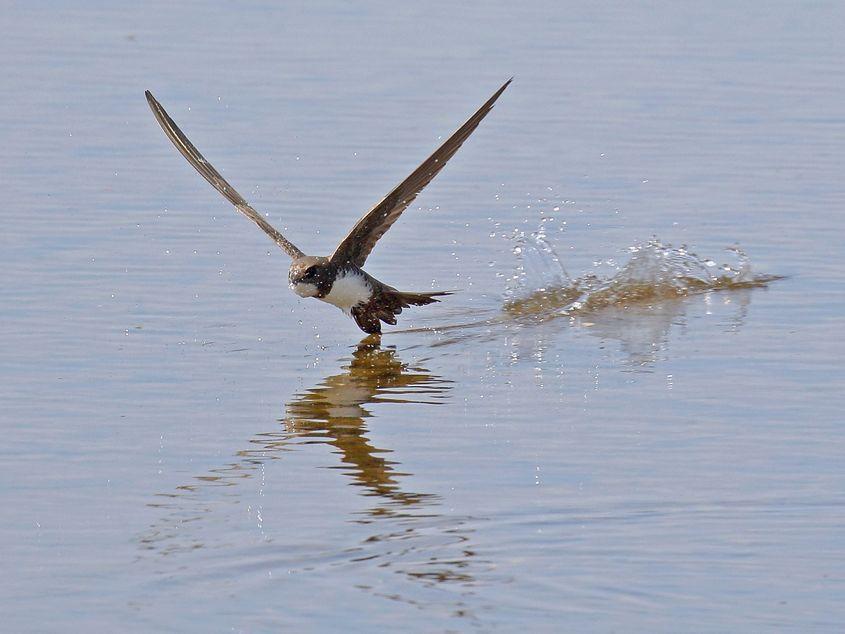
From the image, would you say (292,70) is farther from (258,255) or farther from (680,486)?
(680,486)

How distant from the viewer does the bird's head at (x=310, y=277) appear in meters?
9.94

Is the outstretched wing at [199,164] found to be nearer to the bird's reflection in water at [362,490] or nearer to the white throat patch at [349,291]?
the white throat patch at [349,291]

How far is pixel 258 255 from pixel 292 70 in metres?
6.07

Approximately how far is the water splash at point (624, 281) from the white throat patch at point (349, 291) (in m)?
1.05

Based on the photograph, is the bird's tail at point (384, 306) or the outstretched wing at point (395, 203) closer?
the outstretched wing at point (395, 203)

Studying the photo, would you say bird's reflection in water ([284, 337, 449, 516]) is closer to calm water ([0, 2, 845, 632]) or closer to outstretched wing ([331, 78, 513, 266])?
calm water ([0, 2, 845, 632])

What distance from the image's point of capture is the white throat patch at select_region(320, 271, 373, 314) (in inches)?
404

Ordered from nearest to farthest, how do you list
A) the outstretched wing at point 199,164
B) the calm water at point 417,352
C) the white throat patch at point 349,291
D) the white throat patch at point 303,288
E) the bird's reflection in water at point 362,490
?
1. the calm water at point 417,352
2. the bird's reflection in water at point 362,490
3. the white throat patch at point 303,288
4. the white throat patch at point 349,291
5. the outstretched wing at point 199,164

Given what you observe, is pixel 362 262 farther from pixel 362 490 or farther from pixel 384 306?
pixel 362 490

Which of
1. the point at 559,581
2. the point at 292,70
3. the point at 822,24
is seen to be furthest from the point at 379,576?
the point at 822,24

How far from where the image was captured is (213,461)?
7.74 meters

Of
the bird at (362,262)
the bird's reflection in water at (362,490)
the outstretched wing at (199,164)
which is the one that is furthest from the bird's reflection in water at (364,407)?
the outstretched wing at (199,164)

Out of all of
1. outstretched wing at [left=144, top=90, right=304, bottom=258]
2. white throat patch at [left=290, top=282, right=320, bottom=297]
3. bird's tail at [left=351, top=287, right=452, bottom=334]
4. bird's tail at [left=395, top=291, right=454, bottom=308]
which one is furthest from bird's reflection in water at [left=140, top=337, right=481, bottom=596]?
outstretched wing at [left=144, top=90, right=304, bottom=258]

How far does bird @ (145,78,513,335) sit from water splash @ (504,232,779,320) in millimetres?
701
